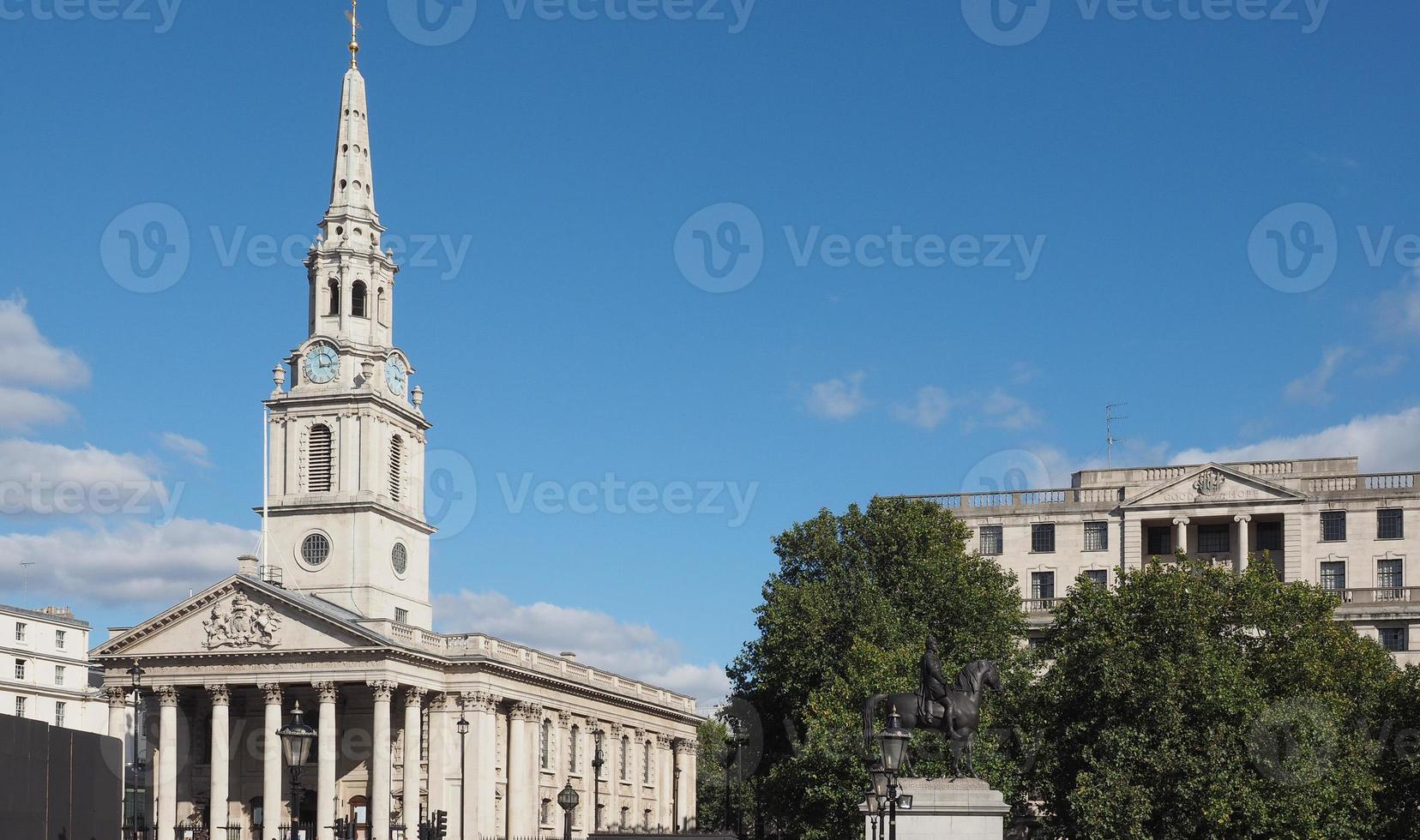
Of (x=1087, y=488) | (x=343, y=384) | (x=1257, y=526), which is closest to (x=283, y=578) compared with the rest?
(x=343, y=384)

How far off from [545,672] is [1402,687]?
54584 mm

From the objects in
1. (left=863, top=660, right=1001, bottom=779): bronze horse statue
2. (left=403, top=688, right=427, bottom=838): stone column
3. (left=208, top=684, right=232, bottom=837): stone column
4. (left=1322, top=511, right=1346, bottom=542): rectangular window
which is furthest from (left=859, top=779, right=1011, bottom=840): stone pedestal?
(left=208, top=684, right=232, bottom=837): stone column

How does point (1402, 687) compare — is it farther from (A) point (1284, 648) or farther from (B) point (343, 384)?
(B) point (343, 384)

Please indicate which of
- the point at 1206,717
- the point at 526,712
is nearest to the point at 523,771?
the point at 526,712

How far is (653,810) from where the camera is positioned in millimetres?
135500

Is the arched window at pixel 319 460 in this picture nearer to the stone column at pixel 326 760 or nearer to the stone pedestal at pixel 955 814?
the stone column at pixel 326 760

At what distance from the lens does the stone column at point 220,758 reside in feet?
328

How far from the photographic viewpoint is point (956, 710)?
164 ft

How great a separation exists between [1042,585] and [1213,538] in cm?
945

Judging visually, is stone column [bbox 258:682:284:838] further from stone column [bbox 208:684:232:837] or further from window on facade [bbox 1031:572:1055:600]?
window on facade [bbox 1031:572:1055:600]

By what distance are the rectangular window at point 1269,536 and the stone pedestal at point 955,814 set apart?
5737 cm

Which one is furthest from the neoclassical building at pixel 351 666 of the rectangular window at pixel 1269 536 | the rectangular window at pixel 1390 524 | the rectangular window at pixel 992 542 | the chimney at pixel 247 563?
the rectangular window at pixel 1390 524

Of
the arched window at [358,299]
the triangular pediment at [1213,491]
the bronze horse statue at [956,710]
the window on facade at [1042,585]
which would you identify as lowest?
the bronze horse statue at [956,710]

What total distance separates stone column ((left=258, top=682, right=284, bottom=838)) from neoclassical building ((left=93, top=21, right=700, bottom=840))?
0.12 metres
